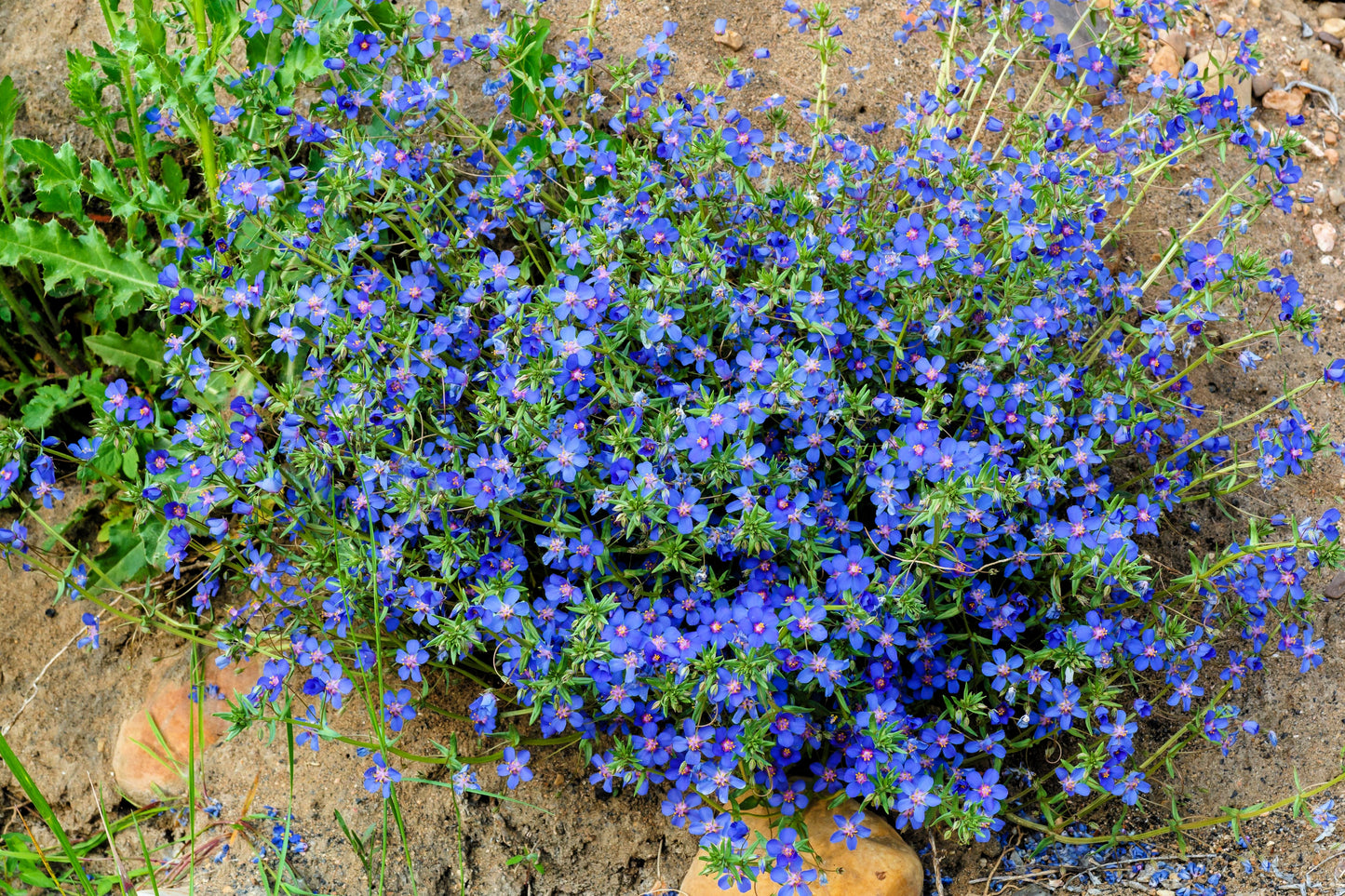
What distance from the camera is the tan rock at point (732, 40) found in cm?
459

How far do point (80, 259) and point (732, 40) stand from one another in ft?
9.50

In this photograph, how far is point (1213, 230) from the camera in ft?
14.7

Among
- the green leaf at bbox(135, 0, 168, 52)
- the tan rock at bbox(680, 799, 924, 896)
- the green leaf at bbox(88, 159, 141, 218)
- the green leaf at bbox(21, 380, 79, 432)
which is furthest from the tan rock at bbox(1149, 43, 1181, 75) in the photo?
the green leaf at bbox(21, 380, 79, 432)

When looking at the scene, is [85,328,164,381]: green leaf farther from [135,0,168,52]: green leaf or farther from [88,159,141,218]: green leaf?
[135,0,168,52]: green leaf

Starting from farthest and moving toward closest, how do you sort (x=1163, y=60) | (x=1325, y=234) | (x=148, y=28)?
1. (x=1163, y=60)
2. (x=1325, y=234)
3. (x=148, y=28)

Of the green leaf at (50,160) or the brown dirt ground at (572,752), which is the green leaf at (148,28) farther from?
the brown dirt ground at (572,752)

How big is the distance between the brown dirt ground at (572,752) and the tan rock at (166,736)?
0.12 metres

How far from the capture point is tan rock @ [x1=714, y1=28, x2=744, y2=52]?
4586mm

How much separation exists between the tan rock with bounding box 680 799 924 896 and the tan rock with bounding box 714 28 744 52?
10.6 ft

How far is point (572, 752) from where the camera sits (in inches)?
143

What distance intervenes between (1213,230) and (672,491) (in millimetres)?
3081

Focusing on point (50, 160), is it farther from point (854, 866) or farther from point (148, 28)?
point (854, 866)

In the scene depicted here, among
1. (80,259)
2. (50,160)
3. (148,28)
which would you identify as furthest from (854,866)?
(50,160)

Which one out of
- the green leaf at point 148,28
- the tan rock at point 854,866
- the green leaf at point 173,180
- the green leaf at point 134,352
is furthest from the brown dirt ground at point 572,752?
the green leaf at point 148,28
